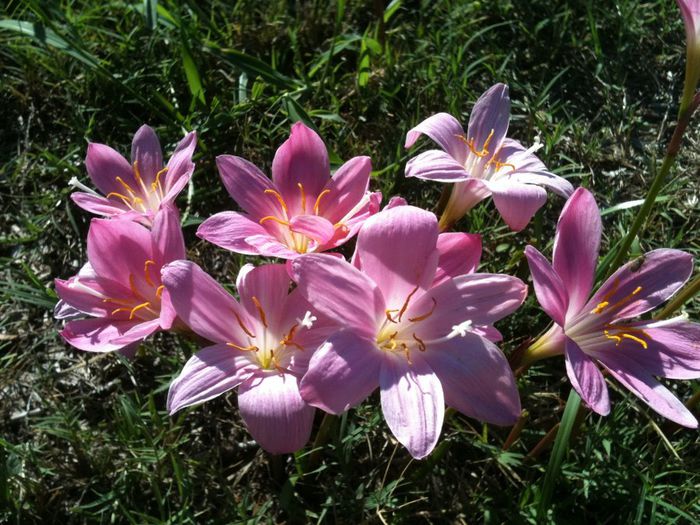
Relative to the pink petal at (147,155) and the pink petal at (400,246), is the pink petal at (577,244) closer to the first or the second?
the pink petal at (400,246)

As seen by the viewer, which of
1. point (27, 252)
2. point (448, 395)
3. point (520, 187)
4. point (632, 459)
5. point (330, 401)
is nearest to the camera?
point (330, 401)

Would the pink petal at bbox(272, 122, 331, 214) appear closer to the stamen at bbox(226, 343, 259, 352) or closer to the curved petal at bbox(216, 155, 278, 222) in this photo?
the curved petal at bbox(216, 155, 278, 222)

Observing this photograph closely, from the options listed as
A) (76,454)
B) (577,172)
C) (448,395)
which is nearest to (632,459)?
(448,395)

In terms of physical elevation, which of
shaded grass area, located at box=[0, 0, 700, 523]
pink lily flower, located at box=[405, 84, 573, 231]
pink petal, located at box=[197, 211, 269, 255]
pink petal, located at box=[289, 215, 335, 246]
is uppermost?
pink lily flower, located at box=[405, 84, 573, 231]

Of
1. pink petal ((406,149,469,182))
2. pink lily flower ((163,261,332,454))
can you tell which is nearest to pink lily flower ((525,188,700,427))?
pink petal ((406,149,469,182))

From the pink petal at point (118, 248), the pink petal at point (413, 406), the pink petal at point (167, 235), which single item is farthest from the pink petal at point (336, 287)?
the pink petal at point (118, 248)

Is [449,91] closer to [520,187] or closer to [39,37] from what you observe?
[520,187]
